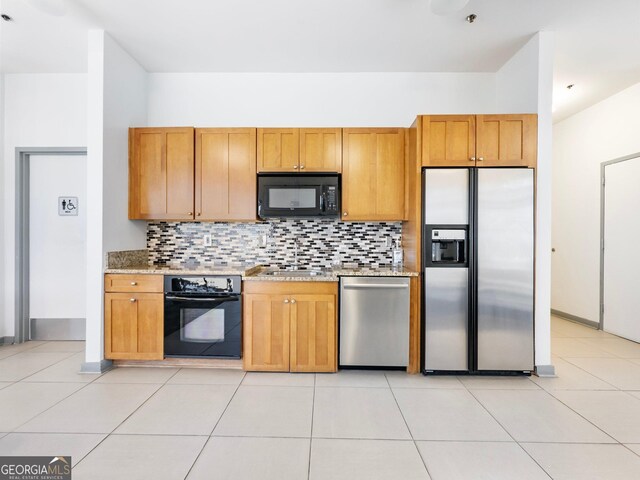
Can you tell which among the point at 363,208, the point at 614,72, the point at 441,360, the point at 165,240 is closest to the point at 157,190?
the point at 165,240

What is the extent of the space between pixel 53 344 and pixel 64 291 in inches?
22.6

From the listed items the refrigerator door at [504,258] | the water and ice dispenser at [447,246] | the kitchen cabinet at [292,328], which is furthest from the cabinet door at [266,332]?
the refrigerator door at [504,258]

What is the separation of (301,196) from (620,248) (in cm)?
395

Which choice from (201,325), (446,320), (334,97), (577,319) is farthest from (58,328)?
(577,319)

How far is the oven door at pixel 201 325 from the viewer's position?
305 cm

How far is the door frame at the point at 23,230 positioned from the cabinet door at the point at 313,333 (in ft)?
9.89

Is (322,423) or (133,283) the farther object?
(133,283)

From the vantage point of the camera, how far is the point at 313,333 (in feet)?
9.84

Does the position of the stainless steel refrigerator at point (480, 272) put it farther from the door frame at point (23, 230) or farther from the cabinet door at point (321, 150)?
the door frame at point (23, 230)

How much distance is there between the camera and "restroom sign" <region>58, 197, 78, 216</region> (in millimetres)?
3885

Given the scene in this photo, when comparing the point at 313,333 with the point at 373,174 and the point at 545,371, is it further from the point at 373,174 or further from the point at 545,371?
the point at 545,371

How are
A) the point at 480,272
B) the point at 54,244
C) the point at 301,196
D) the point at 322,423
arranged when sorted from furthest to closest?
the point at 54,244 → the point at 301,196 → the point at 480,272 → the point at 322,423

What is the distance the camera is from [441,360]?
297 centimetres

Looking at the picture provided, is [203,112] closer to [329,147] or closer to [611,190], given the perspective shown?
[329,147]
